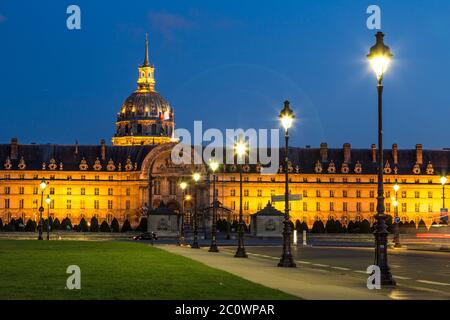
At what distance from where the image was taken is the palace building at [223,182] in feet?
521

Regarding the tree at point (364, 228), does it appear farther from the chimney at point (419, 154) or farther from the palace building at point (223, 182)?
the chimney at point (419, 154)

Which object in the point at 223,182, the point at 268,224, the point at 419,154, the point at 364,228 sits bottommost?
the point at 364,228

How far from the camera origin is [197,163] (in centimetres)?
15850

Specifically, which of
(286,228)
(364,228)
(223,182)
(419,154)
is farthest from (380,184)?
(419,154)

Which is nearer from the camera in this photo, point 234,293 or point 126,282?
point 234,293

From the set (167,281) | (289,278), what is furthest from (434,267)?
(167,281)

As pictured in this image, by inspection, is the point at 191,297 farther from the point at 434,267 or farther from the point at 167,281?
the point at 434,267

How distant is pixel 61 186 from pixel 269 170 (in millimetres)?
34169

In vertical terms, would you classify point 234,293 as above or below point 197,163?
below

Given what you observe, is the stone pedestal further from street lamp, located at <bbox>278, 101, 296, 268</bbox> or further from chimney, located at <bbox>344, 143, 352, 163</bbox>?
chimney, located at <bbox>344, 143, 352, 163</bbox>

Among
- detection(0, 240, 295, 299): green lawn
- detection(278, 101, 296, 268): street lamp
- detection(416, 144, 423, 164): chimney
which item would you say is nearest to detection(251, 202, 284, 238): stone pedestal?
detection(278, 101, 296, 268): street lamp

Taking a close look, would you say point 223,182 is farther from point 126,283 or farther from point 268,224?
point 126,283

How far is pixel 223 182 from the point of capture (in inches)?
6319

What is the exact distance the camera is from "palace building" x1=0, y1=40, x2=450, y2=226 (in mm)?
158750
